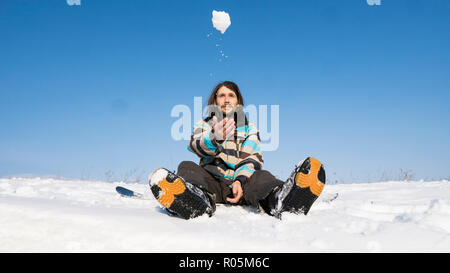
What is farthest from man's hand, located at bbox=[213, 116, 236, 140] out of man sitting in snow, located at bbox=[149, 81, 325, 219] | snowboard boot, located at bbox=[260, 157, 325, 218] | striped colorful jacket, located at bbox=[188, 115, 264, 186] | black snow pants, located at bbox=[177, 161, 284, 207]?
snowboard boot, located at bbox=[260, 157, 325, 218]

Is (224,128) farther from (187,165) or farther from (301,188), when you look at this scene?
(301,188)

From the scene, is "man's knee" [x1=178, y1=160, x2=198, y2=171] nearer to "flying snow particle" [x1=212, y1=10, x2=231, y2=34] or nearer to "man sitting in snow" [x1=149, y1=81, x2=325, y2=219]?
"man sitting in snow" [x1=149, y1=81, x2=325, y2=219]

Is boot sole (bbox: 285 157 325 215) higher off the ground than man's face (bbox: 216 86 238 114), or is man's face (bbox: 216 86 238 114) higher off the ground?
man's face (bbox: 216 86 238 114)

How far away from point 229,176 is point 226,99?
0.89 m

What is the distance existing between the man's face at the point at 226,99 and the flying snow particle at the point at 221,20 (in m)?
0.73

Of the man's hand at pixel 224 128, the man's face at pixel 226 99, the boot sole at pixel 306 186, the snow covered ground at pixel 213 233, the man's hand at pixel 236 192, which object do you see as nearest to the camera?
the snow covered ground at pixel 213 233

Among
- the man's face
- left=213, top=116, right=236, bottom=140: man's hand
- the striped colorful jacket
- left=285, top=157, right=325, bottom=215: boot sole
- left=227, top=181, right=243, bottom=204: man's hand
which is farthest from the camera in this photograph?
the man's face

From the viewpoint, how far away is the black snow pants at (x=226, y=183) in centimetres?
251

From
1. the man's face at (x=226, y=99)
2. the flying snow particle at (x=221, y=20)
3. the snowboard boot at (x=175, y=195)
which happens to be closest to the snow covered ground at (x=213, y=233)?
the snowboard boot at (x=175, y=195)

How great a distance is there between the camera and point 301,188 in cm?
217

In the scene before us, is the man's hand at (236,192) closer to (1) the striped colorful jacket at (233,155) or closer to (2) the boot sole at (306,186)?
(1) the striped colorful jacket at (233,155)

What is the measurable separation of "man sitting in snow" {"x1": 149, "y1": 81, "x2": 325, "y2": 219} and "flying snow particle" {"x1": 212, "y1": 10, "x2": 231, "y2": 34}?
0.66 meters

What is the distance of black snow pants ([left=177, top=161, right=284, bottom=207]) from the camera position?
98.7 inches

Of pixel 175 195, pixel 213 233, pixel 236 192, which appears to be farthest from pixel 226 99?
pixel 213 233
